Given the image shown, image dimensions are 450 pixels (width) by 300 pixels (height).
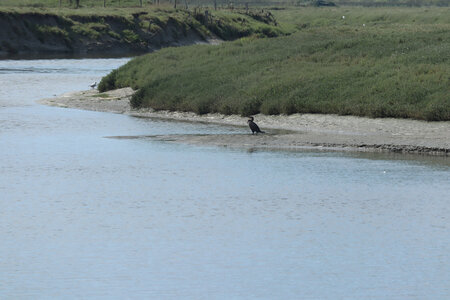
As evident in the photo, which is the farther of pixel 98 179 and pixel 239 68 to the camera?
pixel 239 68

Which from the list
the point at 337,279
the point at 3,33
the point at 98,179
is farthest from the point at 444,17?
the point at 337,279

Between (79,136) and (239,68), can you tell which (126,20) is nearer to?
(239,68)

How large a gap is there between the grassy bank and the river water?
19.1 ft

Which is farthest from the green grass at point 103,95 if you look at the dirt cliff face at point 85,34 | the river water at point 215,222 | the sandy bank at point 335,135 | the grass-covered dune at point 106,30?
the grass-covered dune at point 106,30

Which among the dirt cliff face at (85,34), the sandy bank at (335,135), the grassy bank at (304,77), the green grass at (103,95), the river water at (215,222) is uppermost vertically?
the dirt cliff face at (85,34)

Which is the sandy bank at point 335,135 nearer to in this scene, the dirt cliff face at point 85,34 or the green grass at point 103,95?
the green grass at point 103,95

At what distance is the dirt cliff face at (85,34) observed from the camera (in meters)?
82.5

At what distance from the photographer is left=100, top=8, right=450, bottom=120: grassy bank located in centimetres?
3150

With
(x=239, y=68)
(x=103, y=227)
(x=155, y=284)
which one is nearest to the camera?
(x=155, y=284)

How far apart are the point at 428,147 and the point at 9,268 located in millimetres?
15311

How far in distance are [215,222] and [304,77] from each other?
1863 centimetres

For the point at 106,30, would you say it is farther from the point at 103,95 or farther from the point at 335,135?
the point at 335,135

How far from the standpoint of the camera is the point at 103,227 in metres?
17.4

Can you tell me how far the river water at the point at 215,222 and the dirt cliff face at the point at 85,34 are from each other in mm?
54255
